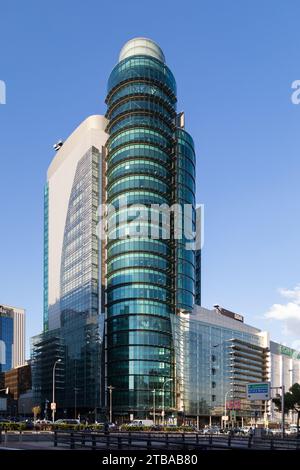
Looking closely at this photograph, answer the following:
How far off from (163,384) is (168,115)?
8023cm

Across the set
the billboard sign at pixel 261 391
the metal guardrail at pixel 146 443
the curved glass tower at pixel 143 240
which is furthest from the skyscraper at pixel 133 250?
the metal guardrail at pixel 146 443

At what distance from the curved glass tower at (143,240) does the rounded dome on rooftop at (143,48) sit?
1.11 ft

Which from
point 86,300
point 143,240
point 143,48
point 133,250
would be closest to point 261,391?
point 133,250

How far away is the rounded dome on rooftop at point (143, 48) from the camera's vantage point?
18988 centimetres

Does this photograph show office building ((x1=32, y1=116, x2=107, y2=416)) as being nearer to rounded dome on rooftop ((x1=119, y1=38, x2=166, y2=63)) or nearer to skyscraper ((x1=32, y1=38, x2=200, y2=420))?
skyscraper ((x1=32, y1=38, x2=200, y2=420))

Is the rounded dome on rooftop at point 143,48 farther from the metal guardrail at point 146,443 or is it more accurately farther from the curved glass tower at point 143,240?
the metal guardrail at point 146,443

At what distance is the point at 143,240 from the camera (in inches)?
6850

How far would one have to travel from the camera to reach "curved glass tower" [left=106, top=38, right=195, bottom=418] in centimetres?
17150

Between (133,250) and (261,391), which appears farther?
(133,250)

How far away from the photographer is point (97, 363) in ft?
585

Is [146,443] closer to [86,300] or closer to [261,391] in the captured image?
[261,391]

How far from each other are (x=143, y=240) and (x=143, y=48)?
61159mm

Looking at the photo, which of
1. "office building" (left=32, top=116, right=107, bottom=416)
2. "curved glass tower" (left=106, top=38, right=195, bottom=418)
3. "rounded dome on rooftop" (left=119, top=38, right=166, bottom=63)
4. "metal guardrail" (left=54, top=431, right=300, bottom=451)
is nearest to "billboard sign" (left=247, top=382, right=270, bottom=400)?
"metal guardrail" (left=54, top=431, right=300, bottom=451)
